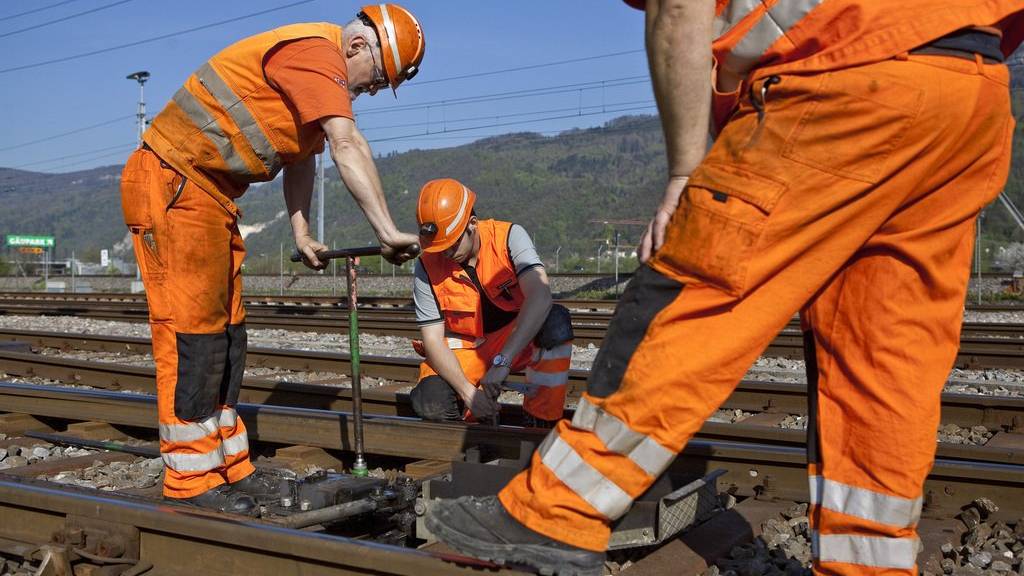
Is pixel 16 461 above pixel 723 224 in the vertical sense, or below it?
below

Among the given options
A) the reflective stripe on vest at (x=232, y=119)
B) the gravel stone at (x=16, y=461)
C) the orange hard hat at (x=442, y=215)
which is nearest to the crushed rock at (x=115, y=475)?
the gravel stone at (x=16, y=461)

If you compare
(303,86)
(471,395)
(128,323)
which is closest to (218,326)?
(303,86)

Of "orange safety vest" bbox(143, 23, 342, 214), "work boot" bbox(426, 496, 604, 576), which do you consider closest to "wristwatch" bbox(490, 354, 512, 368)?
"orange safety vest" bbox(143, 23, 342, 214)

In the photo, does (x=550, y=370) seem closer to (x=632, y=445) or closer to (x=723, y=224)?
(x=632, y=445)

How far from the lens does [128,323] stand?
1473cm

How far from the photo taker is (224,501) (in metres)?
3.86

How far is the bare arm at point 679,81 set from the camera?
7.19ft

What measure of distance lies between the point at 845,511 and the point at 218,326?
2619 millimetres

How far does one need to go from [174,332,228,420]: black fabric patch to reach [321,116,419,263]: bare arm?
886 mm

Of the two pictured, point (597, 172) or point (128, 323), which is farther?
point (597, 172)

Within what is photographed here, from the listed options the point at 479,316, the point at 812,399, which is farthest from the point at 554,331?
the point at 812,399

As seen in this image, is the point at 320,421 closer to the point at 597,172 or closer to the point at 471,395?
the point at 471,395

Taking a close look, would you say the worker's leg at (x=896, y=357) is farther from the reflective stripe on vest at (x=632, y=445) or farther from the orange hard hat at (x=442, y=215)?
the orange hard hat at (x=442, y=215)

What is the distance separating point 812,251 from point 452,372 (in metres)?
3.02
